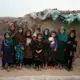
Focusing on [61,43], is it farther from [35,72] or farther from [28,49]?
[35,72]

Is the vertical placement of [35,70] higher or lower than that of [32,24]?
lower

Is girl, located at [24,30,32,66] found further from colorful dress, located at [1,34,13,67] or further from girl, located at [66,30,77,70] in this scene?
girl, located at [66,30,77,70]

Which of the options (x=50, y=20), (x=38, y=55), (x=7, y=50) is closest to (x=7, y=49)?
(x=7, y=50)

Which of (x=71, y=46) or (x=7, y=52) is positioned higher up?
(x=71, y=46)

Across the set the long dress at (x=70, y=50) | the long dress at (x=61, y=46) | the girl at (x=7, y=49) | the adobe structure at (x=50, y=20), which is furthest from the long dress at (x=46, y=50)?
the adobe structure at (x=50, y=20)

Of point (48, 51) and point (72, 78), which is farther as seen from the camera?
point (48, 51)

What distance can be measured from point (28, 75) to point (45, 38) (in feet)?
4.32

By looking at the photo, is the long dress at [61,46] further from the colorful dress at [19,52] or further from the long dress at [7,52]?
the long dress at [7,52]

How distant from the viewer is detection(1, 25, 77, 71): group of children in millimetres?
8930

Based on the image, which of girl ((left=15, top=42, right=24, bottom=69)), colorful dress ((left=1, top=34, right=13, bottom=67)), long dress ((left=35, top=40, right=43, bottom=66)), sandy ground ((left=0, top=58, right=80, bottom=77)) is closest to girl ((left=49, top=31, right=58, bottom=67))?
long dress ((left=35, top=40, right=43, bottom=66))

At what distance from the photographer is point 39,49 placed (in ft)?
29.4

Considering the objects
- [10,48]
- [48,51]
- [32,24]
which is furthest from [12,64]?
[32,24]

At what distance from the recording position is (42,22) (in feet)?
33.7

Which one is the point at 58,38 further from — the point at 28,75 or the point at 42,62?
the point at 28,75
